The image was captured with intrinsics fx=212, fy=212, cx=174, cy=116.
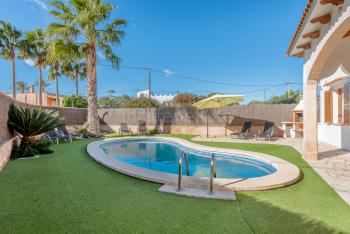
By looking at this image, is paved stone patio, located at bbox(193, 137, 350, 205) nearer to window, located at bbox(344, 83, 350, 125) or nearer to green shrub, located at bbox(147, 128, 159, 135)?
window, located at bbox(344, 83, 350, 125)

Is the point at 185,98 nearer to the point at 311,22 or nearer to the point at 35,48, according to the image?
the point at 35,48

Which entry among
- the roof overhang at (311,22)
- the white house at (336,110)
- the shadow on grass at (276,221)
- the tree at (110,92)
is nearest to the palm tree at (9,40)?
the roof overhang at (311,22)

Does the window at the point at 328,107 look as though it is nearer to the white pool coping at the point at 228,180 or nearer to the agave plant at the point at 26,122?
the white pool coping at the point at 228,180

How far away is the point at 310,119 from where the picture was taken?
7.24 m

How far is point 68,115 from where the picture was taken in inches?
716

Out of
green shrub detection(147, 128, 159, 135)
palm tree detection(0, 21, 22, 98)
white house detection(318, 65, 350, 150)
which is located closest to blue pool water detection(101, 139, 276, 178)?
white house detection(318, 65, 350, 150)

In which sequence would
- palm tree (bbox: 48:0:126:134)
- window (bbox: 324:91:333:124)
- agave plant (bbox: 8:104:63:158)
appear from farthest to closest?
palm tree (bbox: 48:0:126:134) < window (bbox: 324:91:333:124) < agave plant (bbox: 8:104:63:158)

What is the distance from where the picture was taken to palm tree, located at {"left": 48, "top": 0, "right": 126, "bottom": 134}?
13406mm

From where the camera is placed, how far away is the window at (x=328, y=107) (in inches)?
439

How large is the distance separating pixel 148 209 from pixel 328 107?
11.9 metres

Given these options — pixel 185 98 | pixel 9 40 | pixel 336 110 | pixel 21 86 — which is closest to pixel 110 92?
pixel 21 86

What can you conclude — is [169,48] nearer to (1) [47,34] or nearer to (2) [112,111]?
(2) [112,111]

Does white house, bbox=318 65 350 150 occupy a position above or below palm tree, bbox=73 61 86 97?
below

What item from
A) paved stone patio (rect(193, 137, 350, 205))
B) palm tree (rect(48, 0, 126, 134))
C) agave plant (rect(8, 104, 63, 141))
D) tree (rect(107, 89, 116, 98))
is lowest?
paved stone patio (rect(193, 137, 350, 205))
